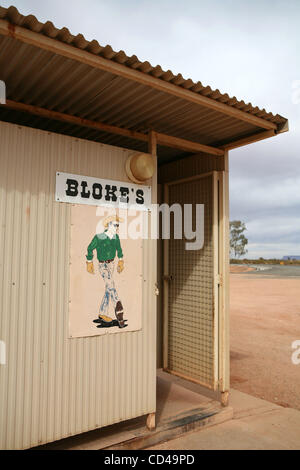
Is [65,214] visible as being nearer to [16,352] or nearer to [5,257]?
[5,257]

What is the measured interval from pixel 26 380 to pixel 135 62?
2909 millimetres

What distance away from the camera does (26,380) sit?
336 centimetres

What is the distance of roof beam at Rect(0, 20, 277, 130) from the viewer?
287cm

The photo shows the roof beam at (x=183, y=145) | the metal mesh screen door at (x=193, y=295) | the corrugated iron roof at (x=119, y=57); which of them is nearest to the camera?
the corrugated iron roof at (x=119, y=57)

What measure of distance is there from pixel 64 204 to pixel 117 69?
1.30m

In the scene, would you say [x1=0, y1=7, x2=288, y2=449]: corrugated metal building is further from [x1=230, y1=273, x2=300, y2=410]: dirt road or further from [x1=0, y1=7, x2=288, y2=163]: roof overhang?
[x1=230, y1=273, x2=300, y2=410]: dirt road

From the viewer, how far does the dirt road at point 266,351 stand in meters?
6.44

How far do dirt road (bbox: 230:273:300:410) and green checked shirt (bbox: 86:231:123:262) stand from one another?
3.70 m

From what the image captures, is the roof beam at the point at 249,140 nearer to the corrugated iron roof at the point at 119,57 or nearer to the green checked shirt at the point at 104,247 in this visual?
the corrugated iron roof at the point at 119,57

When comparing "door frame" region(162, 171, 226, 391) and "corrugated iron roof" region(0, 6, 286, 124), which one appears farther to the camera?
"door frame" region(162, 171, 226, 391)

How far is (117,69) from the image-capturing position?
11.0 ft

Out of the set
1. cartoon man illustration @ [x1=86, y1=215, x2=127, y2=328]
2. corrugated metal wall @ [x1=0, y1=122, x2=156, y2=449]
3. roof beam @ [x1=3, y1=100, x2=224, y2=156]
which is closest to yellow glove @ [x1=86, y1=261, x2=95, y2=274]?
cartoon man illustration @ [x1=86, y1=215, x2=127, y2=328]

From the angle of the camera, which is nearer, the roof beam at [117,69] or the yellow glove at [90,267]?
the roof beam at [117,69]

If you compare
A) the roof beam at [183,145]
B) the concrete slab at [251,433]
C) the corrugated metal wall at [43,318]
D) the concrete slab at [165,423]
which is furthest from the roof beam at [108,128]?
the concrete slab at [251,433]
